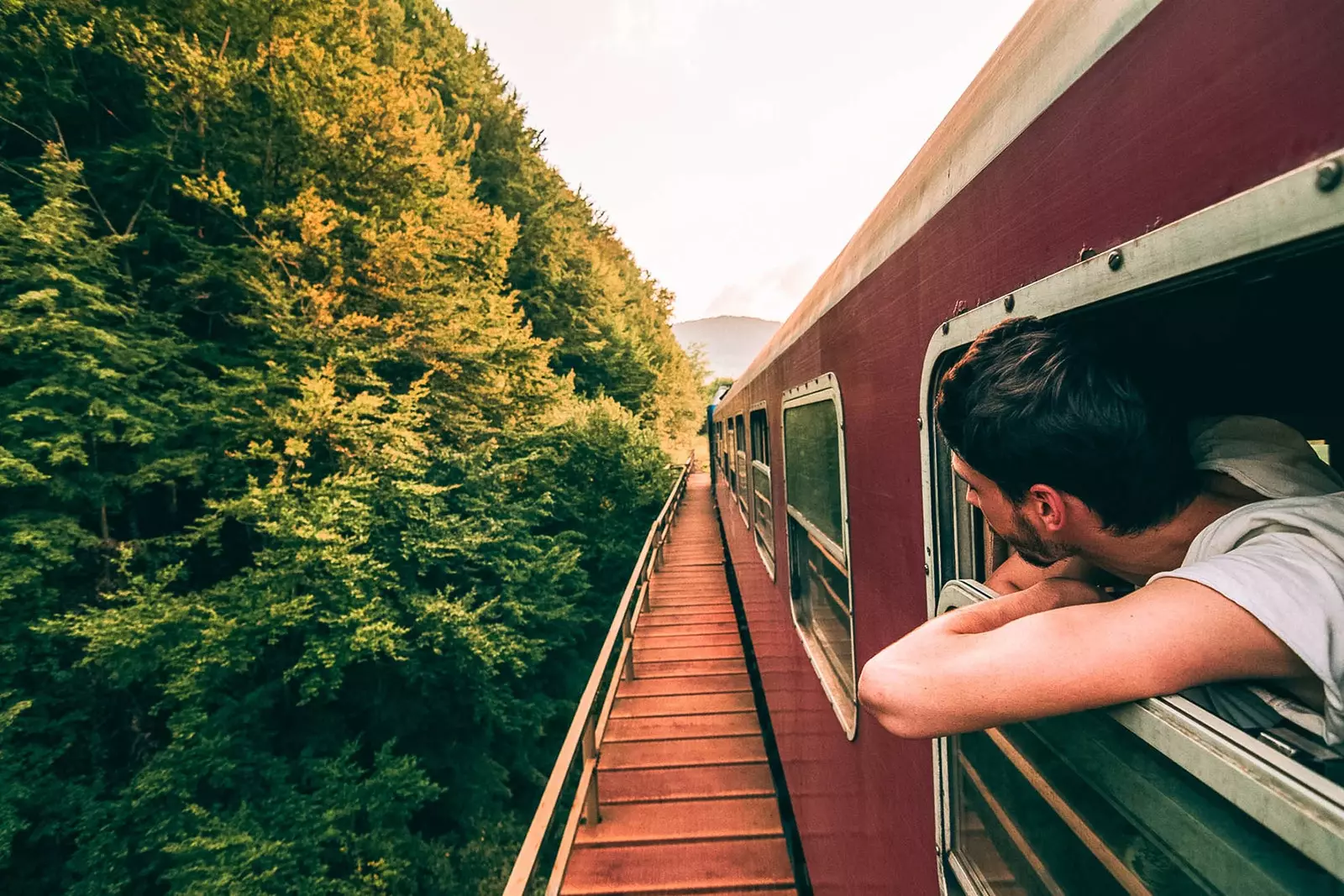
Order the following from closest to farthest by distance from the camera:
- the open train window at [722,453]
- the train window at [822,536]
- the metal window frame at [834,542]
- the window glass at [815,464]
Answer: the metal window frame at [834,542], the train window at [822,536], the window glass at [815,464], the open train window at [722,453]

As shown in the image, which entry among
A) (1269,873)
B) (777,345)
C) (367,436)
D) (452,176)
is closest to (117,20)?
(452,176)

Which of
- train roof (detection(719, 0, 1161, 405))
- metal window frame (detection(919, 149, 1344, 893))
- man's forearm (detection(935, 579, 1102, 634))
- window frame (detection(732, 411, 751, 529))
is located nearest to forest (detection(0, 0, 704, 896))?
window frame (detection(732, 411, 751, 529))

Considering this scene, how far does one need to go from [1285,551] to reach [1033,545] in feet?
0.97

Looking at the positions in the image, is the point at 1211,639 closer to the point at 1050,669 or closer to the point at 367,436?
the point at 1050,669

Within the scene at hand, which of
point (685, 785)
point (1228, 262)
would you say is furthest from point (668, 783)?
point (1228, 262)

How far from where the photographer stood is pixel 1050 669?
604mm

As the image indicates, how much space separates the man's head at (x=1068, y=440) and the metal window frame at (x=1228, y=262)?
10cm

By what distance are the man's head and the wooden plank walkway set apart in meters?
3.94

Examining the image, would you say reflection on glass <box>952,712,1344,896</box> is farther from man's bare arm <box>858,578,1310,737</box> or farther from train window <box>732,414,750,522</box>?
train window <box>732,414,750,522</box>

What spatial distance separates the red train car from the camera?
494 millimetres

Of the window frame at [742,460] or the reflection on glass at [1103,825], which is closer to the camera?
the reflection on glass at [1103,825]

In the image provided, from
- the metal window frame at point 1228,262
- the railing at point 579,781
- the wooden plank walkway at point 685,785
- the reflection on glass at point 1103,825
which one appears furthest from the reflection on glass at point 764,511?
the metal window frame at point 1228,262

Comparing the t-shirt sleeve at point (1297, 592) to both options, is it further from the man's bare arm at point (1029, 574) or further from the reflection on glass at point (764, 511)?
the reflection on glass at point (764, 511)

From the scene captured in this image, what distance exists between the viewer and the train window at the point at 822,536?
216 centimetres
